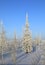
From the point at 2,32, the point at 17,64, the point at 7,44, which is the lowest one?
the point at 17,64

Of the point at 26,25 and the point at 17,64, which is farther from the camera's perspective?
the point at 26,25

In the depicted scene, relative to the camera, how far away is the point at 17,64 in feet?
32.3

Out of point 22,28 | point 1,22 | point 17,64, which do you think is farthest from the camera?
point 22,28

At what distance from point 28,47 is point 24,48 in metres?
0.42

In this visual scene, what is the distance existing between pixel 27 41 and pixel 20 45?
1204mm

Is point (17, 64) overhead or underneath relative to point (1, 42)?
underneath

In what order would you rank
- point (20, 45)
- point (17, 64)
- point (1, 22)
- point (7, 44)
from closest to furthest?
point (17, 64), point (1, 22), point (7, 44), point (20, 45)

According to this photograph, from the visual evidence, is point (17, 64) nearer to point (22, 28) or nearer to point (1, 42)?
point (1, 42)

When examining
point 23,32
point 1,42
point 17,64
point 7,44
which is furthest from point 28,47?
point 17,64

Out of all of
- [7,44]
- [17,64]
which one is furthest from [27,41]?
[17,64]

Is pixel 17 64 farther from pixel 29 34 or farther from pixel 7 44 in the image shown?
pixel 29 34

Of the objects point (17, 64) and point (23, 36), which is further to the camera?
point (23, 36)

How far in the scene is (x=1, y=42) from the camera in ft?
40.3

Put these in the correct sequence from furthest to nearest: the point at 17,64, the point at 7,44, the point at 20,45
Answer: the point at 20,45 < the point at 7,44 < the point at 17,64
